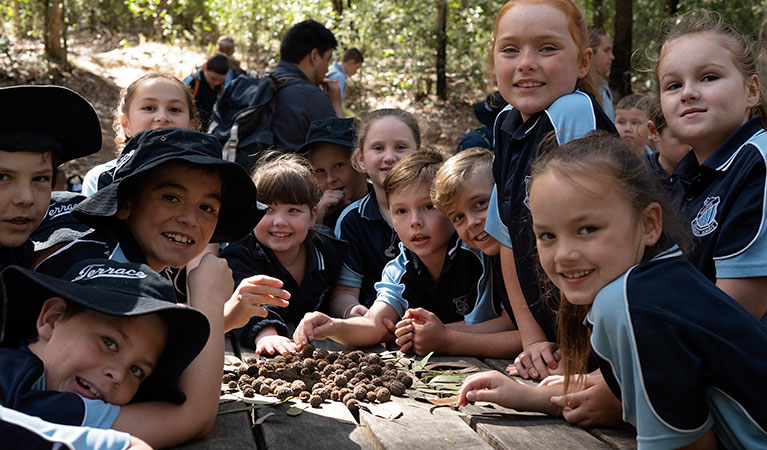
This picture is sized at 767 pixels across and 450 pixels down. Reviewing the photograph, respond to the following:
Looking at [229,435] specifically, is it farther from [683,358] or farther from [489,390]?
[683,358]

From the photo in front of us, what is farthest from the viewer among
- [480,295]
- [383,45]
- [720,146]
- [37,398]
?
[383,45]

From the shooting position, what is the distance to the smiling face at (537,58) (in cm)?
325

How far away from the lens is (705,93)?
296 cm

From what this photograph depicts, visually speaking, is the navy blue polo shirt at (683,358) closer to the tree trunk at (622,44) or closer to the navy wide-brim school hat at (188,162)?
the navy wide-brim school hat at (188,162)

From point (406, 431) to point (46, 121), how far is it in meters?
1.64

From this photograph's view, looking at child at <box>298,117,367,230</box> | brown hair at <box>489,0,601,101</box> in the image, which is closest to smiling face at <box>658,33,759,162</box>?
brown hair at <box>489,0,601,101</box>

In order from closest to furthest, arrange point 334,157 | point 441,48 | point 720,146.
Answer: point 720,146 → point 334,157 → point 441,48

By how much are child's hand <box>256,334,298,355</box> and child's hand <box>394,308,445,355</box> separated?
0.48m

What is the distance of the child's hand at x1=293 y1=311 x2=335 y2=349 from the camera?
→ 3.34 meters

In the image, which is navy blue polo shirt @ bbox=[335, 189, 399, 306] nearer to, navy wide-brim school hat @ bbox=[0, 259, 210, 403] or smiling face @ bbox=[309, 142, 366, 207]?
smiling face @ bbox=[309, 142, 366, 207]

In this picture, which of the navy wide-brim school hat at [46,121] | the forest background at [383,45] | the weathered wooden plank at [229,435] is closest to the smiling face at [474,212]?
the weathered wooden plank at [229,435]

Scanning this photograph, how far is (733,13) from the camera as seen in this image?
12.3 meters

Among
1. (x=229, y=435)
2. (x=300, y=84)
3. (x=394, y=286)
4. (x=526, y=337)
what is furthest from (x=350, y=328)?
(x=300, y=84)

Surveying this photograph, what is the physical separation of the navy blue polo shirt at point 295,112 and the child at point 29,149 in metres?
3.64
